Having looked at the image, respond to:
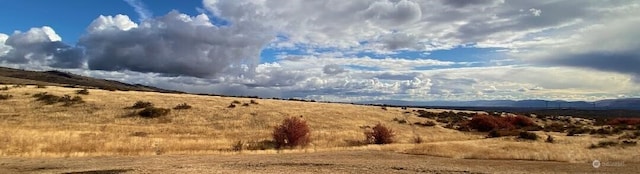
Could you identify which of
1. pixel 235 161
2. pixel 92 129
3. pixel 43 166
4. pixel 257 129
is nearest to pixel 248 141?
pixel 257 129

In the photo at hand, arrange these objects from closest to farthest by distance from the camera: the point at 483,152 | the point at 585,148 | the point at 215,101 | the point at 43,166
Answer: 1. the point at 43,166
2. the point at 483,152
3. the point at 585,148
4. the point at 215,101

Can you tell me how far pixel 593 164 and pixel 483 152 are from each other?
298 inches

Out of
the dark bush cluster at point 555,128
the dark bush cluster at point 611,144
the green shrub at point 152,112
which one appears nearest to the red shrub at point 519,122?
the dark bush cluster at point 555,128

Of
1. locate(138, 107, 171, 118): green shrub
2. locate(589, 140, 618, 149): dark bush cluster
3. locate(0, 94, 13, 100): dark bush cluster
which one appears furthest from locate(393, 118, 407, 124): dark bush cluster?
locate(0, 94, 13, 100): dark bush cluster

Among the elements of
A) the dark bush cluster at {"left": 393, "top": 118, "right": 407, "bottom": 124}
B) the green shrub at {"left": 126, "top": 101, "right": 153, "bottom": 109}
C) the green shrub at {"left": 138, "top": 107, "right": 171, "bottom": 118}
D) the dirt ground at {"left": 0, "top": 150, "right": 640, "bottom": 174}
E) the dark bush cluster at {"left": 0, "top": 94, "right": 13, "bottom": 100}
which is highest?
the dark bush cluster at {"left": 0, "top": 94, "right": 13, "bottom": 100}

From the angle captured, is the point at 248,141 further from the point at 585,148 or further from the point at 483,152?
the point at 585,148

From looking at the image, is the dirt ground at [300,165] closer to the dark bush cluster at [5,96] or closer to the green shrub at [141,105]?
the green shrub at [141,105]

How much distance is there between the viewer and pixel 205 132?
51219mm

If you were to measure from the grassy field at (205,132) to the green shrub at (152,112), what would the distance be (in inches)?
34.4

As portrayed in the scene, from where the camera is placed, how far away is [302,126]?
154ft

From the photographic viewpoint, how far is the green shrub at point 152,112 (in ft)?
193

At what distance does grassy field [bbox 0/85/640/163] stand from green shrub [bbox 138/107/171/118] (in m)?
0.87

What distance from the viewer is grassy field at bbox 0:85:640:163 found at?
118 feet

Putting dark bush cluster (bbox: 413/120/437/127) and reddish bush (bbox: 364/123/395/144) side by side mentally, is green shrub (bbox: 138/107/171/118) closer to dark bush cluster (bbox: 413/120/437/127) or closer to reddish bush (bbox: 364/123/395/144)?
reddish bush (bbox: 364/123/395/144)
